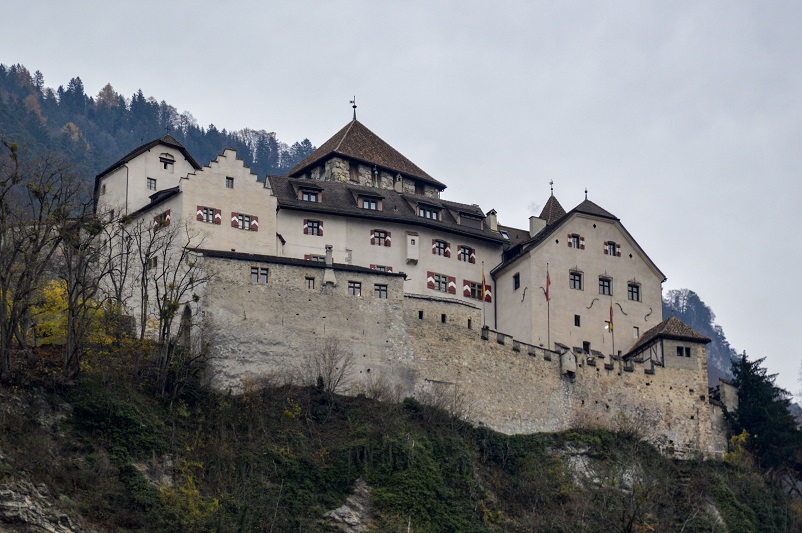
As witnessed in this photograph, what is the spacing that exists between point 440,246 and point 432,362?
10.9m

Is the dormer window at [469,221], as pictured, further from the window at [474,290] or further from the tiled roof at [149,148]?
the tiled roof at [149,148]

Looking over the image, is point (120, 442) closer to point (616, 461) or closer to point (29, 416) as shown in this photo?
point (29, 416)

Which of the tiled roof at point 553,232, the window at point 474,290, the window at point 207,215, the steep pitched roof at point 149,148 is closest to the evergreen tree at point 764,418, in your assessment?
the tiled roof at point 553,232

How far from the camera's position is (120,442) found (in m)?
46.1

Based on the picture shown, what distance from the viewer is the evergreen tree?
197 feet

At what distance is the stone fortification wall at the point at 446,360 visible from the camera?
54219 millimetres

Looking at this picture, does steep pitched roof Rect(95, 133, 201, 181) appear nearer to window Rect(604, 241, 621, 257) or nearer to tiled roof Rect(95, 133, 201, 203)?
tiled roof Rect(95, 133, 201, 203)

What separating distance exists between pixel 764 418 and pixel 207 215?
87.1ft

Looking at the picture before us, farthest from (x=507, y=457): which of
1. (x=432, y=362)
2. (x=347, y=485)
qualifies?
(x=347, y=485)

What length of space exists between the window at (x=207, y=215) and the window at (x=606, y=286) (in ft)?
66.2

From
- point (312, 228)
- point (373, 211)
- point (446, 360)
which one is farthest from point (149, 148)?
point (446, 360)

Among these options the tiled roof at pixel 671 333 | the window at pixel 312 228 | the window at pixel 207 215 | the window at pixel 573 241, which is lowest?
the tiled roof at pixel 671 333

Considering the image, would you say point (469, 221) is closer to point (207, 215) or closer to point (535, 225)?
point (535, 225)

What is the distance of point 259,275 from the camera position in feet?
181
